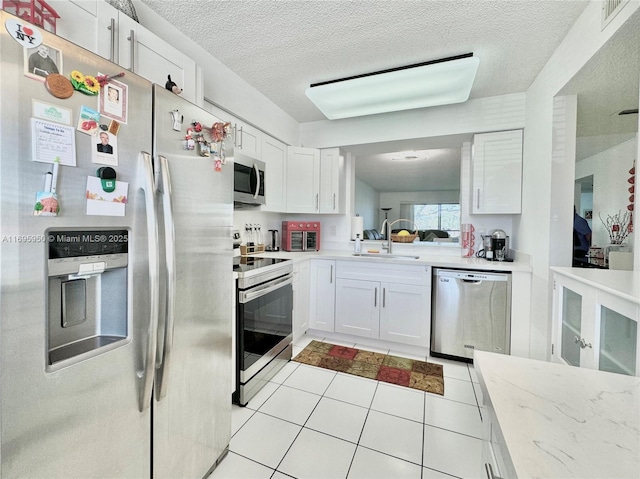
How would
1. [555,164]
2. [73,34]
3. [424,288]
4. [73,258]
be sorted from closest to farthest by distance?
[73,258], [73,34], [555,164], [424,288]

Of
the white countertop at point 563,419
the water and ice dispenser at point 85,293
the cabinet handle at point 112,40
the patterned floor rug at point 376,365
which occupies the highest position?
the cabinet handle at point 112,40

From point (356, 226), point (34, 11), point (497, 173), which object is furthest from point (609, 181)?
point (34, 11)

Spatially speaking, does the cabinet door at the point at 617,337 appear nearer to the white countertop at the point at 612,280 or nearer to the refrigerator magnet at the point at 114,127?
the white countertop at the point at 612,280

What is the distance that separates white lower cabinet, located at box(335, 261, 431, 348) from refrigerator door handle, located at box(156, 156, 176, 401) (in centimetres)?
202

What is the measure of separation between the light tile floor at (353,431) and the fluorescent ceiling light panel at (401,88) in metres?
2.41

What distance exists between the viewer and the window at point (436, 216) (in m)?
8.55

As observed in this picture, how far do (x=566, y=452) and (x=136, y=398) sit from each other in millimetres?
1218

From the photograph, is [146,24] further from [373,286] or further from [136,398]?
[373,286]

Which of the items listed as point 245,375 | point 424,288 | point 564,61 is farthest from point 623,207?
point 245,375

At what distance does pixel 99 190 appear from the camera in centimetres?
86

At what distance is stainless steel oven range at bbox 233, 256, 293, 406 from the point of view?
1853mm

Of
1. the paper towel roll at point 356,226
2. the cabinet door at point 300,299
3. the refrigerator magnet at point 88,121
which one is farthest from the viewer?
the paper towel roll at point 356,226

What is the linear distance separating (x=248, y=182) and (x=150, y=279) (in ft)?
4.90

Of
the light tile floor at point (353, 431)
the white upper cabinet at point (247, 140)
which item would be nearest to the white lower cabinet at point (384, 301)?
the light tile floor at point (353, 431)
